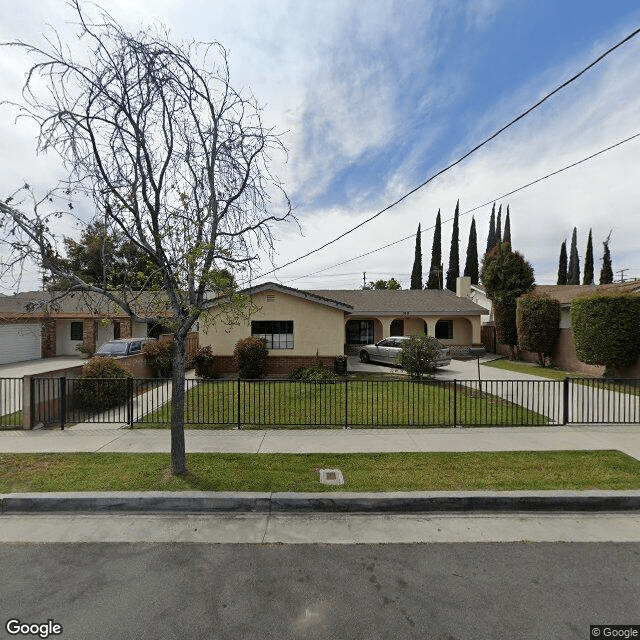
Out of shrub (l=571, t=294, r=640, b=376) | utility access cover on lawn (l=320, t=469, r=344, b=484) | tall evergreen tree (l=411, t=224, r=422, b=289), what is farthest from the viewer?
tall evergreen tree (l=411, t=224, r=422, b=289)

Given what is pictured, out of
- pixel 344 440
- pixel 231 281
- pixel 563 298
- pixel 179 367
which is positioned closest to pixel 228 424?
pixel 344 440

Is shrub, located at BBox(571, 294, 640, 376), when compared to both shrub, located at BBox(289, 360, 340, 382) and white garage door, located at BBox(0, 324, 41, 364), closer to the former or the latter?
shrub, located at BBox(289, 360, 340, 382)

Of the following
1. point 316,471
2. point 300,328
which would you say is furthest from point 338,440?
point 300,328

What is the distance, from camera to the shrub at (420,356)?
44.3 feet

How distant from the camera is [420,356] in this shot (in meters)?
13.5

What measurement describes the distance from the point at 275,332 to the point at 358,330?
9723 mm

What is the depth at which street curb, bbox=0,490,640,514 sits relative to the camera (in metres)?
4.63

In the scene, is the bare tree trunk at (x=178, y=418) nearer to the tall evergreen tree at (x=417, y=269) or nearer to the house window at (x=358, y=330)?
the house window at (x=358, y=330)

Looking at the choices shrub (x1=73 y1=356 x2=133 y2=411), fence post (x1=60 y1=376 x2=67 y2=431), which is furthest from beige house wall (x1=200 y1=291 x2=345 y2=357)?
fence post (x1=60 y1=376 x2=67 y2=431)

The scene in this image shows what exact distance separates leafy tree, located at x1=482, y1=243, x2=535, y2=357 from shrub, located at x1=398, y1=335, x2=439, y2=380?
10.4 m

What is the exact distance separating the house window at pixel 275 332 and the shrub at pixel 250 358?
3.48 ft

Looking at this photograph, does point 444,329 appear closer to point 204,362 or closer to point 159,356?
point 204,362

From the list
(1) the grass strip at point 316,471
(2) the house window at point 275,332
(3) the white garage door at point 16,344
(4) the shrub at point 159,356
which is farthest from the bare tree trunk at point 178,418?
(3) the white garage door at point 16,344

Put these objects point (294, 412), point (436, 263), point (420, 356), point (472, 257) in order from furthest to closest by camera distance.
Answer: point (472, 257), point (436, 263), point (420, 356), point (294, 412)
